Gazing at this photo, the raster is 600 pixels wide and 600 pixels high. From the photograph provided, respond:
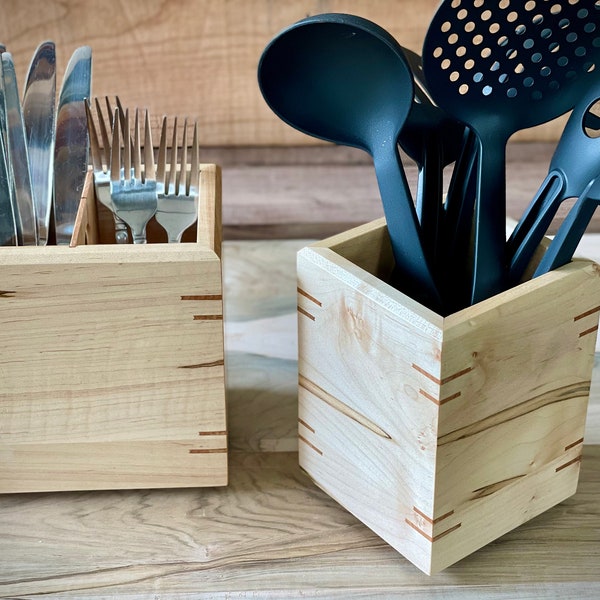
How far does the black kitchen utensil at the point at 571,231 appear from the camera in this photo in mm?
513

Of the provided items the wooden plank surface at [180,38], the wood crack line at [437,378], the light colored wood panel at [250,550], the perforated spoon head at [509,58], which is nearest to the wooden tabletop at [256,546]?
the light colored wood panel at [250,550]

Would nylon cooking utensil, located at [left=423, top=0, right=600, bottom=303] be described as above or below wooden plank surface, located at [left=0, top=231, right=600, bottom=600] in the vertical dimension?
above

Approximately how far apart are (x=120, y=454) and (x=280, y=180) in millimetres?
485

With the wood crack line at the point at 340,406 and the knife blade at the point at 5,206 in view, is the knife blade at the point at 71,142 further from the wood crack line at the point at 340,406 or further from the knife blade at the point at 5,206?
the wood crack line at the point at 340,406

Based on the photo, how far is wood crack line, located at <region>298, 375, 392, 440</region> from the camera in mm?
562

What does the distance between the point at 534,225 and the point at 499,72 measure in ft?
0.31

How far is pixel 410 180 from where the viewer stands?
617 millimetres

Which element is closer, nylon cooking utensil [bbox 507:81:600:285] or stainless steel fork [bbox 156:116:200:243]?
nylon cooking utensil [bbox 507:81:600:285]

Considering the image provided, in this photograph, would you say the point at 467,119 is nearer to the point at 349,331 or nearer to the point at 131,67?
the point at 349,331

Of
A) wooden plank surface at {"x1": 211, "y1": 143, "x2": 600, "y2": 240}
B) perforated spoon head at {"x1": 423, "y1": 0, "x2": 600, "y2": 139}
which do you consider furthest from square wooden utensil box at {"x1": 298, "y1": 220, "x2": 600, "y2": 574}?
A: wooden plank surface at {"x1": 211, "y1": 143, "x2": 600, "y2": 240}

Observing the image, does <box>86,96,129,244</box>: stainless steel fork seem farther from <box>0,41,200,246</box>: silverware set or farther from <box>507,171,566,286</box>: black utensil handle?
<box>507,171,566,286</box>: black utensil handle

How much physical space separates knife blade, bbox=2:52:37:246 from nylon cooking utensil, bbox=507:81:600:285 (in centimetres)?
31

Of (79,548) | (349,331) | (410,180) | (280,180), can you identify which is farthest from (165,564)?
(280,180)

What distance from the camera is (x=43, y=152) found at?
0.62m
